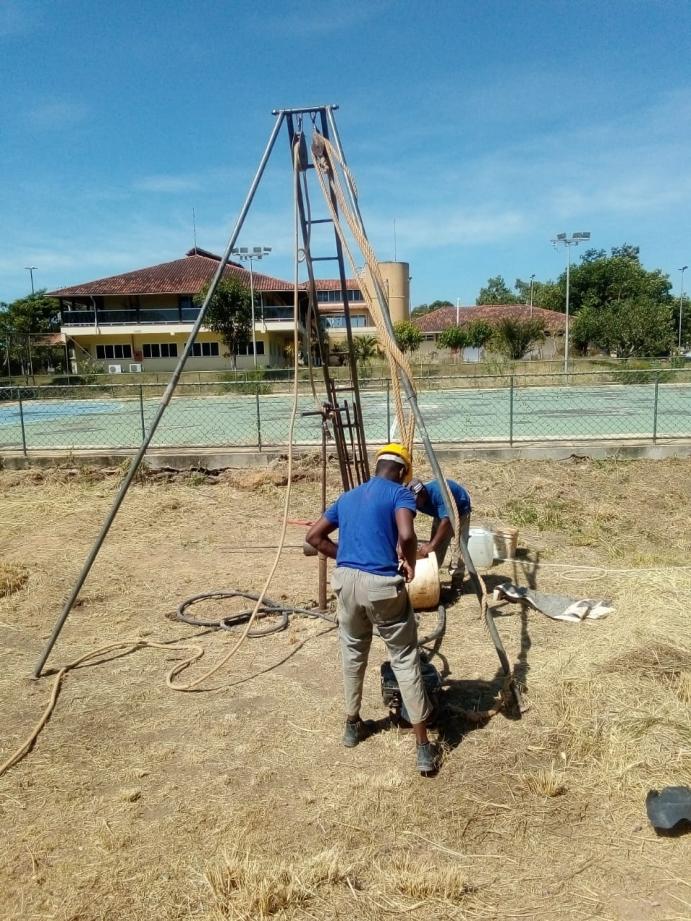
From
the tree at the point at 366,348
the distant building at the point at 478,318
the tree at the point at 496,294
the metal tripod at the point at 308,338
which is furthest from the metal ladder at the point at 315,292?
the tree at the point at 496,294

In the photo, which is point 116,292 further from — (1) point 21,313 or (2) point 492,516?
(2) point 492,516

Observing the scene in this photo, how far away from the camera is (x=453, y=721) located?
402 centimetres

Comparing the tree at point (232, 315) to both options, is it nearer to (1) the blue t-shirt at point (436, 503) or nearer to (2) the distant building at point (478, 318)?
(2) the distant building at point (478, 318)

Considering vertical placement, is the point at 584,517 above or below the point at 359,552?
below

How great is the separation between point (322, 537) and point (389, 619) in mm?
619

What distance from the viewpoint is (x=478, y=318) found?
187ft

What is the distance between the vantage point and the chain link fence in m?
12.3

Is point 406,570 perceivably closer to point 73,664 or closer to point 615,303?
point 73,664

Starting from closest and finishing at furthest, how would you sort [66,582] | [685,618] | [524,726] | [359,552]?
[359,552] → [524,726] → [685,618] → [66,582]

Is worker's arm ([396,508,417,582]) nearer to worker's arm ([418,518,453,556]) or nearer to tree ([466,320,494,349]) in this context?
worker's arm ([418,518,453,556])

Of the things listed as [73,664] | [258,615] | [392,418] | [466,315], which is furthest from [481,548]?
[466,315]

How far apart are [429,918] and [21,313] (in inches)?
2044

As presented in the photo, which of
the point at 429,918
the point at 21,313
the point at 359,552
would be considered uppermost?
the point at 21,313

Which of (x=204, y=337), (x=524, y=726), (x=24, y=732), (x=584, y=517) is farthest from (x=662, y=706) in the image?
(x=204, y=337)
